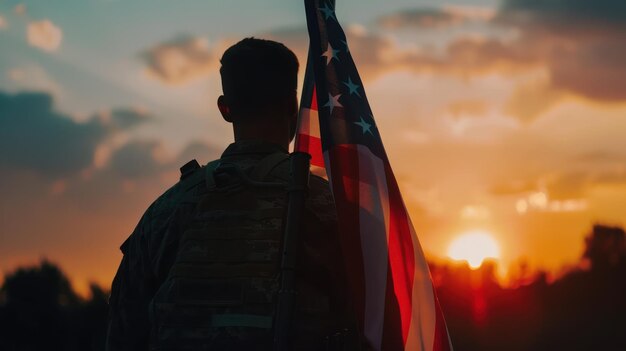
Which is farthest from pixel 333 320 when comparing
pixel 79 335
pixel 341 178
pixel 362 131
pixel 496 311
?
pixel 496 311

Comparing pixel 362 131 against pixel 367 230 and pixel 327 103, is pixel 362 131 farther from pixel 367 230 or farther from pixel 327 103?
pixel 367 230

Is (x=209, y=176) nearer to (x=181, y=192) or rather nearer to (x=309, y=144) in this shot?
(x=181, y=192)

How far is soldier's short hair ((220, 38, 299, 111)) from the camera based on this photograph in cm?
458

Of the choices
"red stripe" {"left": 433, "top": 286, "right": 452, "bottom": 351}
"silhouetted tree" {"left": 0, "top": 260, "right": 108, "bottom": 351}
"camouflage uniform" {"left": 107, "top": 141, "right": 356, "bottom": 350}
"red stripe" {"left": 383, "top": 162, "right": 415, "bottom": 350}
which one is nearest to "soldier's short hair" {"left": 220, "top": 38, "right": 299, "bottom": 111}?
"camouflage uniform" {"left": 107, "top": 141, "right": 356, "bottom": 350}

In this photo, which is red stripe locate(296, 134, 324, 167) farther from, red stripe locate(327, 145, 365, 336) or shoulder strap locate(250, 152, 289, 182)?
shoulder strap locate(250, 152, 289, 182)

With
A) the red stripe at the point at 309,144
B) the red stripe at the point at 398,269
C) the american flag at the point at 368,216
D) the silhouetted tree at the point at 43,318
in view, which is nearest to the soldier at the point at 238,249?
the american flag at the point at 368,216

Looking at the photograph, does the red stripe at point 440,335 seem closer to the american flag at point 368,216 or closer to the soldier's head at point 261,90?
the american flag at point 368,216

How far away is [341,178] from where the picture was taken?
498 cm

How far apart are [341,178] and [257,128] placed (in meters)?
0.66

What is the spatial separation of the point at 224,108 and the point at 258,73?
0.28m

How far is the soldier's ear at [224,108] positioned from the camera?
15.4ft

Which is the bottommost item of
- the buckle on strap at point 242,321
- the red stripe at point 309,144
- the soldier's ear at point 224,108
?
the buckle on strap at point 242,321

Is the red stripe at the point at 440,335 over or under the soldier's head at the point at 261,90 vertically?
under

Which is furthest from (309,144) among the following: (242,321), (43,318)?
(43,318)
